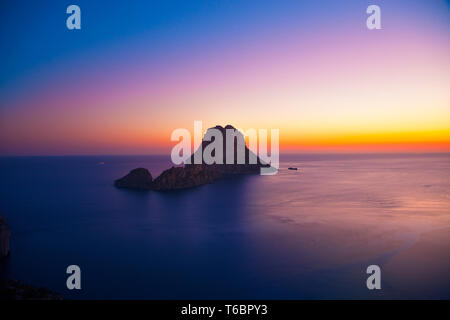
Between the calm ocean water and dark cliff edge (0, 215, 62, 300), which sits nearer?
dark cliff edge (0, 215, 62, 300)

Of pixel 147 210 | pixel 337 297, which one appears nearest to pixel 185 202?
pixel 147 210

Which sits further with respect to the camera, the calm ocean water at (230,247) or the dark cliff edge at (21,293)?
the calm ocean water at (230,247)

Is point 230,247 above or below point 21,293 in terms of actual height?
below

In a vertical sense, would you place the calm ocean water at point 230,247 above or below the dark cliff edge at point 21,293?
below

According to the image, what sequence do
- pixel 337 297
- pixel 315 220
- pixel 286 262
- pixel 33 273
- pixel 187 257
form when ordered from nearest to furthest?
pixel 337 297 → pixel 33 273 → pixel 286 262 → pixel 187 257 → pixel 315 220

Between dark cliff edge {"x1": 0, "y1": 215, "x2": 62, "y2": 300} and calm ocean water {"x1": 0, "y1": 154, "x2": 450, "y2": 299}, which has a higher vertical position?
dark cliff edge {"x1": 0, "y1": 215, "x2": 62, "y2": 300}

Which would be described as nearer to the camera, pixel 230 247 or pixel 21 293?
pixel 21 293
